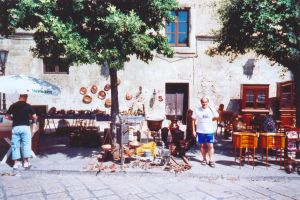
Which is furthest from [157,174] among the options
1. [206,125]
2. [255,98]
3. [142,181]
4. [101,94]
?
[255,98]

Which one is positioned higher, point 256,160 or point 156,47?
point 156,47

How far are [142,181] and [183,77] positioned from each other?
960cm

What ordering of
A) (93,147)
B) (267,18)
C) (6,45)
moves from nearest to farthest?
(267,18) < (93,147) < (6,45)

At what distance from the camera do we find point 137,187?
7.26 meters

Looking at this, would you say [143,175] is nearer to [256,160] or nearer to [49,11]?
[256,160]

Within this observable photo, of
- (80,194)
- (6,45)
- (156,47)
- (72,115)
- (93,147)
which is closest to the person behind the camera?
(80,194)

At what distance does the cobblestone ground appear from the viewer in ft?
21.9

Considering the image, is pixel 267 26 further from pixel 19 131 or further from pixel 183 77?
pixel 183 77

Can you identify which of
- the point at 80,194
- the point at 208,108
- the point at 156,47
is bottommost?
the point at 80,194

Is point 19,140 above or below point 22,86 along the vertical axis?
below

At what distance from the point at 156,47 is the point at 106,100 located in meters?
7.20

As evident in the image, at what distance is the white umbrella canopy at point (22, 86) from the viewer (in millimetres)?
9562

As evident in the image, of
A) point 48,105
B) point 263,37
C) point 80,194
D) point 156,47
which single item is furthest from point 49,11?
point 48,105

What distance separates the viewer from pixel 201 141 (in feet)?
29.7
